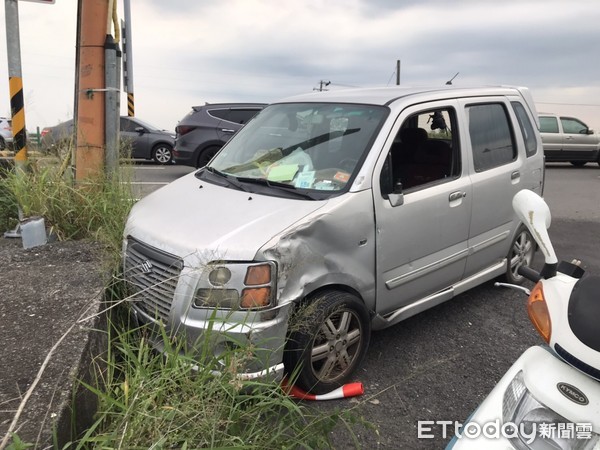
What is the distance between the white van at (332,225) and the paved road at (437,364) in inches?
11.2

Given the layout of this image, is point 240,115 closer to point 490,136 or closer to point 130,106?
point 130,106

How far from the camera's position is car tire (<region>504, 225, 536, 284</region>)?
4312 millimetres

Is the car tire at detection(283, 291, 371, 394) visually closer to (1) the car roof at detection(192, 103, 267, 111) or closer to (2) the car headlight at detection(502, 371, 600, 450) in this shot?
(2) the car headlight at detection(502, 371, 600, 450)

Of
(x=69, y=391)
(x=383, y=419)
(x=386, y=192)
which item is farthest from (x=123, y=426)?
(x=386, y=192)

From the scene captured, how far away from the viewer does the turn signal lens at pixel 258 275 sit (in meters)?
2.45

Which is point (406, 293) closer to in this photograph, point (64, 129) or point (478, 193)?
point (478, 193)

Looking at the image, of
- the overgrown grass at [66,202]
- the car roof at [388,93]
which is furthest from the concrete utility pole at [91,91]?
the car roof at [388,93]

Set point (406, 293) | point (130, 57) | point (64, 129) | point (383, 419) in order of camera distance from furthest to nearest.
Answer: point (130, 57) → point (64, 129) → point (406, 293) → point (383, 419)

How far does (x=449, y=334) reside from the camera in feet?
12.1

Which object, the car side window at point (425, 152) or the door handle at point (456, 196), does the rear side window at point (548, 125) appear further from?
the door handle at point (456, 196)

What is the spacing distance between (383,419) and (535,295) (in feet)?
4.54

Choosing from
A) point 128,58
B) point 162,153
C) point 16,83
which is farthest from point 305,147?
point 128,58

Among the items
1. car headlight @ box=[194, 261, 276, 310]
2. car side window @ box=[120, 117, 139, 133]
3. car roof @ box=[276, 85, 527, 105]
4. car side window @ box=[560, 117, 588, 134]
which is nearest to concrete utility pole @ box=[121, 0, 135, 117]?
car side window @ box=[120, 117, 139, 133]

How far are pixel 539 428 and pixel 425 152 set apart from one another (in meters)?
2.98
